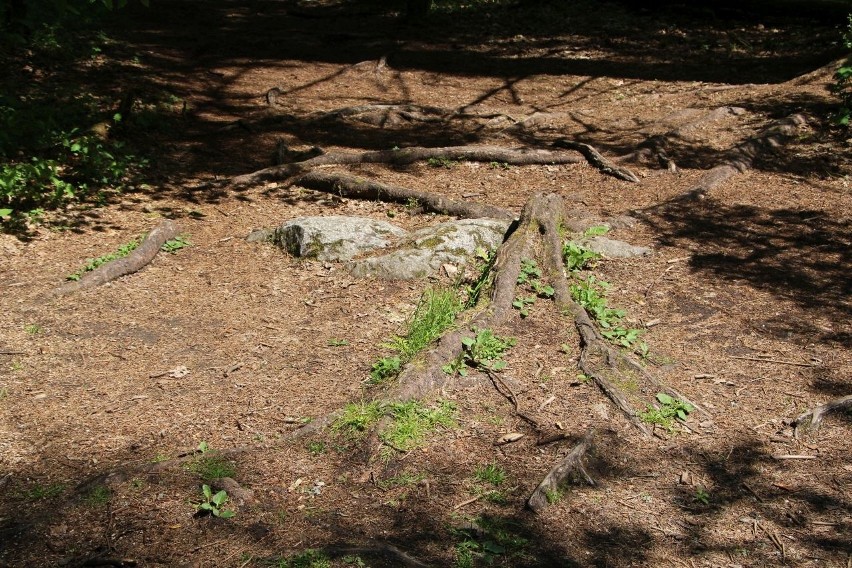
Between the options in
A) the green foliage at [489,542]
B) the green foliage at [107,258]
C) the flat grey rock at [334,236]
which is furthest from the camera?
the flat grey rock at [334,236]

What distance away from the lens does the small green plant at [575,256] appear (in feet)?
22.4

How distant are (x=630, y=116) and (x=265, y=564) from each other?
9015 millimetres

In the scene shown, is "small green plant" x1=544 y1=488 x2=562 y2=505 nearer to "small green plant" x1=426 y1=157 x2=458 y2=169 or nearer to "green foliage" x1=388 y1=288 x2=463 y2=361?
"green foliage" x1=388 y1=288 x2=463 y2=361

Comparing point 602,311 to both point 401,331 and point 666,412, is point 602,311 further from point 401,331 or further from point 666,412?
point 401,331

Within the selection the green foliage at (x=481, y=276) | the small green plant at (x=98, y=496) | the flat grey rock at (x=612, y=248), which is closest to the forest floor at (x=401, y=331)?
the small green plant at (x=98, y=496)

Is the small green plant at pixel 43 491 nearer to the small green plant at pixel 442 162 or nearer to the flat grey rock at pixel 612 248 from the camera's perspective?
the flat grey rock at pixel 612 248

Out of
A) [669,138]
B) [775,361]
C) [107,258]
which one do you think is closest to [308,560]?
[775,361]

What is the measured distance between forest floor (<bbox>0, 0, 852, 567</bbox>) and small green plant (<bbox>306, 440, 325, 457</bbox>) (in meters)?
0.05

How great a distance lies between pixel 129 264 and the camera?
7320mm

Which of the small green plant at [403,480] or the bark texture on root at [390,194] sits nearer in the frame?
the small green plant at [403,480]

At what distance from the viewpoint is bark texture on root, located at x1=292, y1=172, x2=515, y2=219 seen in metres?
8.11

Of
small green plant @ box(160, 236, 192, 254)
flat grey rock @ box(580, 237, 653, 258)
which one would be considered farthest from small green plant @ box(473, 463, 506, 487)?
small green plant @ box(160, 236, 192, 254)

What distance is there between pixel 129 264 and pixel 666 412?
4823mm

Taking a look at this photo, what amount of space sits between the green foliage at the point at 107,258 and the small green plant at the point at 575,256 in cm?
394
